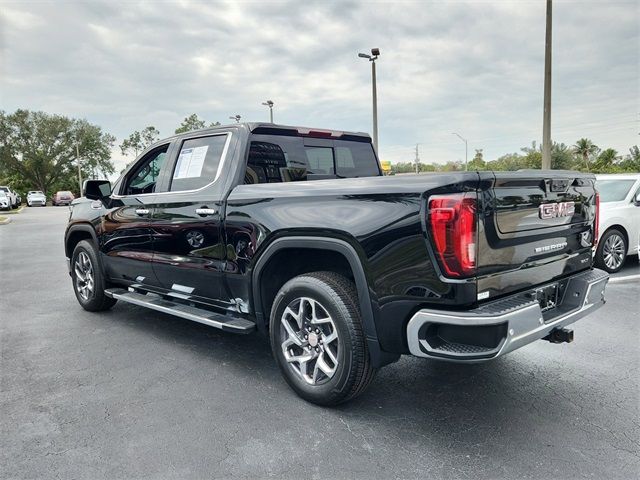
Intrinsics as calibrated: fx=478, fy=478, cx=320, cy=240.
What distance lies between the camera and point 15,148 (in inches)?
2176

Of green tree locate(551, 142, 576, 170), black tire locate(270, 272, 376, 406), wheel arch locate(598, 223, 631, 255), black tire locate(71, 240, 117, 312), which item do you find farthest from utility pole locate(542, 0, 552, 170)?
green tree locate(551, 142, 576, 170)

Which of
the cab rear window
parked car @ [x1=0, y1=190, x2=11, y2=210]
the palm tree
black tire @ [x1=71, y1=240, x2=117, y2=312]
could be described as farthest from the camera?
the palm tree

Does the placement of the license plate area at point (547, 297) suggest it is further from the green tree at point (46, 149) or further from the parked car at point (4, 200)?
the green tree at point (46, 149)

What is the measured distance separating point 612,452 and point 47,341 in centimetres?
463

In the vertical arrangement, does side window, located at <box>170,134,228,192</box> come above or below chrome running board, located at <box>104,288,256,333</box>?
above

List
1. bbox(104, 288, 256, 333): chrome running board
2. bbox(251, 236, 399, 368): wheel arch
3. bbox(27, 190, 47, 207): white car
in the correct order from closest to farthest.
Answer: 1. bbox(251, 236, 399, 368): wheel arch
2. bbox(104, 288, 256, 333): chrome running board
3. bbox(27, 190, 47, 207): white car

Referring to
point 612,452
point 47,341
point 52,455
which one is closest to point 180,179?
point 47,341

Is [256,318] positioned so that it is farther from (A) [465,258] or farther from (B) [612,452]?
(B) [612,452]

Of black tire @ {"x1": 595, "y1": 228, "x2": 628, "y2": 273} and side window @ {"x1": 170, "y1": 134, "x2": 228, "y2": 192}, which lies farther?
black tire @ {"x1": 595, "y1": 228, "x2": 628, "y2": 273}

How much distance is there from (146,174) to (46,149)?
6152 centimetres

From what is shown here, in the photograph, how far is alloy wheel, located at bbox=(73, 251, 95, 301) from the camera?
18.0ft

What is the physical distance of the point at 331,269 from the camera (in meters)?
3.29

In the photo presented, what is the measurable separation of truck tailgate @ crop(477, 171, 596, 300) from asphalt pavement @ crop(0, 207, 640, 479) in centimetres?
86

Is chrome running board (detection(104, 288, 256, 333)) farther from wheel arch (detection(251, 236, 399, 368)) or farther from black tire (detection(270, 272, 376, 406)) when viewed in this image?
black tire (detection(270, 272, 376, 406))
